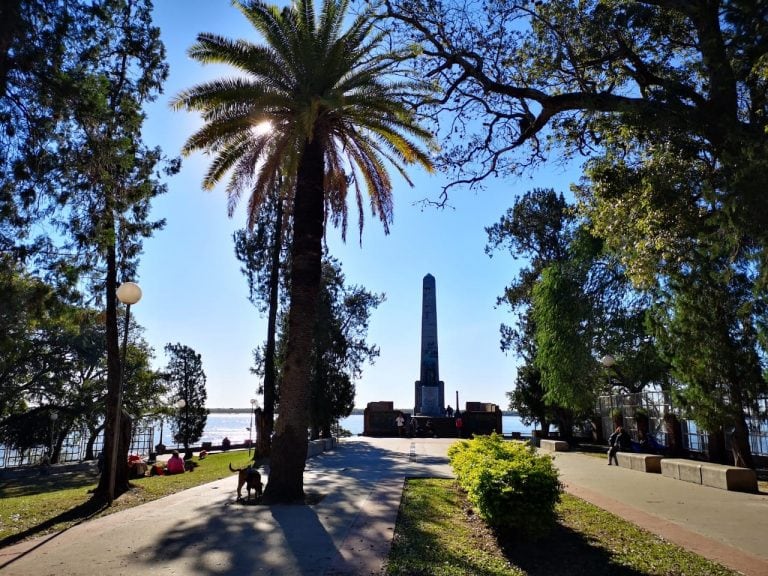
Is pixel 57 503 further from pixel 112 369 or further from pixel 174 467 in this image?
pixel 174 467

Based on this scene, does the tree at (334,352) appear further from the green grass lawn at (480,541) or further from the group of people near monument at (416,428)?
the green grass lawn at (480,541)

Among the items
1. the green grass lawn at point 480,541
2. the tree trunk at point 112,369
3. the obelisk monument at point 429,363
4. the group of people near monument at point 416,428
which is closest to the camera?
the green grass lawn at point 480,541

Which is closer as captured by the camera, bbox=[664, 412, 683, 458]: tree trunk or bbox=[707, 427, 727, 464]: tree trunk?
bbox=[707, 427, 727, 464]: tree trunk

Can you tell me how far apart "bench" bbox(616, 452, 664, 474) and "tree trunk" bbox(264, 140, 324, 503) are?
413 inches

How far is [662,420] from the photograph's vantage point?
70.0 ft

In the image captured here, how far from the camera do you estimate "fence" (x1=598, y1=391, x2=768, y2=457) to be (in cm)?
1622

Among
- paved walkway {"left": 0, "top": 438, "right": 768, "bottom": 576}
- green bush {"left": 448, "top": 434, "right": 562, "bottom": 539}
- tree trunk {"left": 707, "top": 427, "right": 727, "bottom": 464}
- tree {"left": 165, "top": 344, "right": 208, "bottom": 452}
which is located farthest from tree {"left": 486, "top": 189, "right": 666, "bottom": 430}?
tree {"left": 165, "top": 344, "right": 208, "bottom": 452}

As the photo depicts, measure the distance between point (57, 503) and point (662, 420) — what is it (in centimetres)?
1992

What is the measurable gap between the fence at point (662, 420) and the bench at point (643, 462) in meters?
1.51

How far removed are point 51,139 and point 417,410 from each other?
1417 inches

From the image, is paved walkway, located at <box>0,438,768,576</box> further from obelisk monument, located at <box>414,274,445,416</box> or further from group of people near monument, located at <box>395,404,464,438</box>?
obelisk monument, located at <box>414,274,445,416</box>

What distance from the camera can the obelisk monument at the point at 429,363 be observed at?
1624 inches

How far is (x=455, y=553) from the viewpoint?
6883 millimetres

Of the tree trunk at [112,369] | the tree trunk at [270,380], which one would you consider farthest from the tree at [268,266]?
the tree trunk at [112,369]
